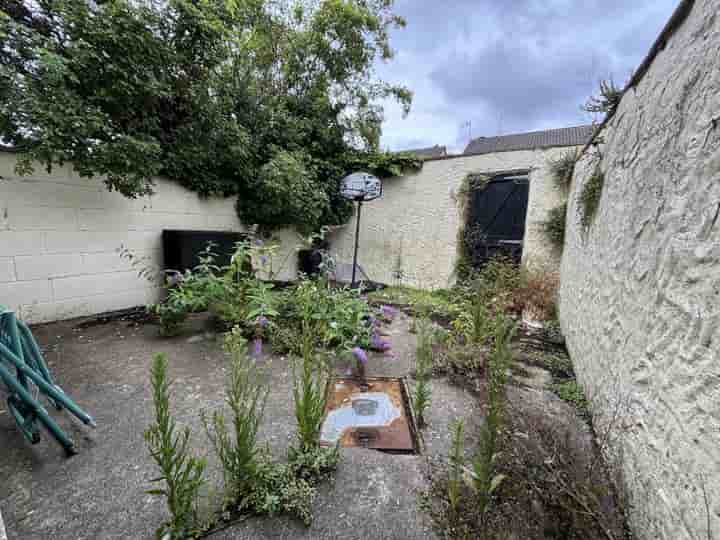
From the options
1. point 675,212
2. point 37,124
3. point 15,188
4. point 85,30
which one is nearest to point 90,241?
point 15,188

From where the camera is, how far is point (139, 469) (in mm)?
1221

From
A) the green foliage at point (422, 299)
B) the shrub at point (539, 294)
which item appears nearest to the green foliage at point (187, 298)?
the green foliage at point (422, 299)

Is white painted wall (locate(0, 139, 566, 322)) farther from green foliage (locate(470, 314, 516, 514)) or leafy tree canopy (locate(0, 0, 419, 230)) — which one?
green foliage (locate(470, 314, 516, 514))

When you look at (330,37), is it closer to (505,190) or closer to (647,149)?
(505,190)

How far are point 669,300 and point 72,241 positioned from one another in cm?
487

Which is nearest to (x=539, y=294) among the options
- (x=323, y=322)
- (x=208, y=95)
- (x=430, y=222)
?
(x=430, y=222)

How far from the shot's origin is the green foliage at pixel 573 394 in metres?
1.74

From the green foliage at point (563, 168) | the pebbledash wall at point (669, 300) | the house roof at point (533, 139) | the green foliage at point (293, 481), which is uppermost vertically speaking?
the house roof at point (533, 139)

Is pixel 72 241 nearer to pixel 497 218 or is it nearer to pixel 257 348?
pixel 257 348

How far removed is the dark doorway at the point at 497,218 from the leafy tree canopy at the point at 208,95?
4.97ft

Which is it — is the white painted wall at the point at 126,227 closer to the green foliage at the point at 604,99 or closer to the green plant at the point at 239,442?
the green foliage at the point at 604,99

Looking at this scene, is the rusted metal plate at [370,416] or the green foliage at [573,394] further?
the green foliage at [573,394]

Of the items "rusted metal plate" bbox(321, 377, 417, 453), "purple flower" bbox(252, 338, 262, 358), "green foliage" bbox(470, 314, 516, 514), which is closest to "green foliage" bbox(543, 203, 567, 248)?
"rusted metal plate" bbox(321, 377, 417, 453)

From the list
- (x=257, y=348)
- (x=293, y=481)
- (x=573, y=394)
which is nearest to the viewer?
(x=293, y=481)
